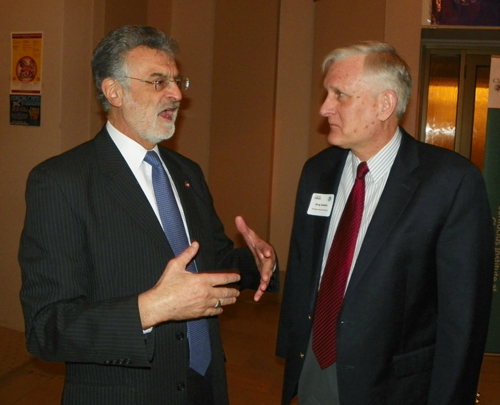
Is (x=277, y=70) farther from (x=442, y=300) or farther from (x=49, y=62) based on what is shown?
(x=442, y=300)

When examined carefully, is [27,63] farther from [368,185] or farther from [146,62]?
[368,185]

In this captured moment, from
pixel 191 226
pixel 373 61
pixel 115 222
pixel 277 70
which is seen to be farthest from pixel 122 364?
pixel 277 70

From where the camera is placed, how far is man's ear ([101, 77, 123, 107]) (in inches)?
76.1

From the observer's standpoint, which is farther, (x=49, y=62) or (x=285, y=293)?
(x=49, y=62)

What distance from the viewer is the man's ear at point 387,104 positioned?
2074 mm

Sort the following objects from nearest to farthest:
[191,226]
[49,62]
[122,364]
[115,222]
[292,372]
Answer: [122,364] → [115,222] → [191,226] → [292,372] → [49,62]

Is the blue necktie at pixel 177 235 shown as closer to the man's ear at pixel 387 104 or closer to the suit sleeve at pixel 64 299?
the suit sleeve at pixel 64 299

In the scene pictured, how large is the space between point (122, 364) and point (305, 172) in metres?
1.24

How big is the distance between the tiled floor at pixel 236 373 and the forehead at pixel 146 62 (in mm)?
2561

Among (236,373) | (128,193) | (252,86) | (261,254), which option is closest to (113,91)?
(128,193)

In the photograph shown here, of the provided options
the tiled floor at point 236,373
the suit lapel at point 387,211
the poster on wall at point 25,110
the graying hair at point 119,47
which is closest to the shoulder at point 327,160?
the suit lapel at point 387,211

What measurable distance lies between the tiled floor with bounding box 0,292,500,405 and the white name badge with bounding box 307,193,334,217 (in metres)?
2.00

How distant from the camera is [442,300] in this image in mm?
1841

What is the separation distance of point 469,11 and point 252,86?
246 centimetres
